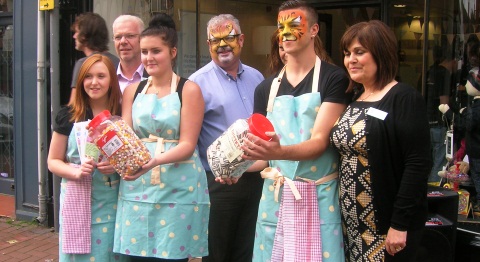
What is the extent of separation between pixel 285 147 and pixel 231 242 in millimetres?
1351

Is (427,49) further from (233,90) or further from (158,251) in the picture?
(158,251)

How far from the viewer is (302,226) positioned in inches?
105

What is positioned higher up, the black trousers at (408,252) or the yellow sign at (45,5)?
the yellow sign at (45,5)

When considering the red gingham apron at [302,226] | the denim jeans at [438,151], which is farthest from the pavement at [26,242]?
the denim jeans at [438,151]

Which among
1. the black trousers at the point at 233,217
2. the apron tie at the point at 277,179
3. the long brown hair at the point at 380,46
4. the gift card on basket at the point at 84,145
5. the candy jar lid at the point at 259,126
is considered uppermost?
the long brown hair at the point at 380,46

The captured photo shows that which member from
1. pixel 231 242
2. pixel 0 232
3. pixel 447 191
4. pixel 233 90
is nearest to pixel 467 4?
pixel 447 191

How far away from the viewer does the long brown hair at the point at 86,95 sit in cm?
318

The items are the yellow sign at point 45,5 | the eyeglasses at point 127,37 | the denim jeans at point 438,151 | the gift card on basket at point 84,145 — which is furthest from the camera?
the yellow sign at point 45,5

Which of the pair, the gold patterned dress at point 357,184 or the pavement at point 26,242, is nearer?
the gold patterned dress at point 357,184

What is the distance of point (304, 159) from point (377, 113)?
0.37m

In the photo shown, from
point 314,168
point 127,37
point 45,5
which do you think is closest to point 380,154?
point 314,168

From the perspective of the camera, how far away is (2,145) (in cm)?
779

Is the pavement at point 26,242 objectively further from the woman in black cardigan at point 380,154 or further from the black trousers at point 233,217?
the woman in black cardigan at point 380,154

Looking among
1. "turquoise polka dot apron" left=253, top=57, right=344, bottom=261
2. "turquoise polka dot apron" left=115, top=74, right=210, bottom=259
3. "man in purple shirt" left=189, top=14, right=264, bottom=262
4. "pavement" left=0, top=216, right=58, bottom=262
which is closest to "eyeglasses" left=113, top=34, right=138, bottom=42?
"man in purple shirt" left=189, top=14, right=264, bottom=262
